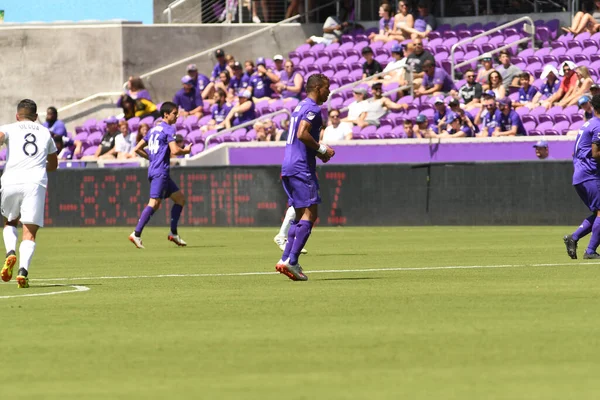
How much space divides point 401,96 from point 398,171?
12.3 feet

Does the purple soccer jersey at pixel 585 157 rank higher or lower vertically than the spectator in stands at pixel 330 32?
lower

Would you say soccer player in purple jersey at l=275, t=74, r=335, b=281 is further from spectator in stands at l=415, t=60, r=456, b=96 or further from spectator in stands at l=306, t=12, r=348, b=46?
spectator in stands at l=306, t=12, r=348, b=46

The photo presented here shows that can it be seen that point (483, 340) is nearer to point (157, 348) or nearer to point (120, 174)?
point (157, 348)

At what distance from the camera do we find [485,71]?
29.6 metres

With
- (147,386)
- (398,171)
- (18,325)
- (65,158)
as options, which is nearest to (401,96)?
(398,171)

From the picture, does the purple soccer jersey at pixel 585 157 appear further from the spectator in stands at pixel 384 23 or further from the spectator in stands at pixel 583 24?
the spectator in stands at pixel 384 23

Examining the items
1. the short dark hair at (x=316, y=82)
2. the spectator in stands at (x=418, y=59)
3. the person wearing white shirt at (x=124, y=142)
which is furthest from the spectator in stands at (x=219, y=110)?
the short dark hair at (x=316, y=82)

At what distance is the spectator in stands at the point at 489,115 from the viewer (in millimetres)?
27312

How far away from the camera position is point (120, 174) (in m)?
29.8

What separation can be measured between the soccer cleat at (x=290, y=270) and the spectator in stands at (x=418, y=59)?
17.7 metres

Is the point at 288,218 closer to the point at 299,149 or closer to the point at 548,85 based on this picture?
the point at 299,149

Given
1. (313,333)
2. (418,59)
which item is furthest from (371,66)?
(313,333)

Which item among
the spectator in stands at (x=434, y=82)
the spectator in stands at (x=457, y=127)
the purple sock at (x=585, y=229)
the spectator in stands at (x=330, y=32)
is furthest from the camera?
the spectator in stands at (x=330, y=32)

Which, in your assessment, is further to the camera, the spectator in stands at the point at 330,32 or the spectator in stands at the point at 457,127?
the spectator in stands at the point at 330,32
